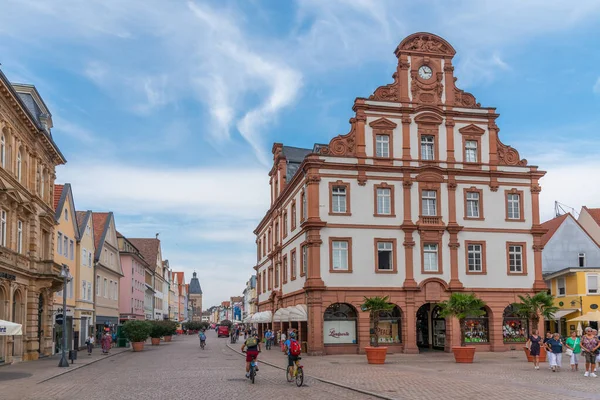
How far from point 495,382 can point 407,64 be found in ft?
89.8

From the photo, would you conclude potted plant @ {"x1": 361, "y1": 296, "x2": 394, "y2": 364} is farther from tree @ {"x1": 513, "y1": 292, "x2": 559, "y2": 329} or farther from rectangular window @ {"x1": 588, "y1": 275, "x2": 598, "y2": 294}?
rectangular window @ {"x1": 588, "y1": 275, "x2": 598, "y2": 294}

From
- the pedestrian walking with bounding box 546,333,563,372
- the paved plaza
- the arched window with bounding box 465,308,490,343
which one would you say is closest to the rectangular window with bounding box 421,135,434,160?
the arched window with bounding box 465,308,490,343

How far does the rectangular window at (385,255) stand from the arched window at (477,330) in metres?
6.28

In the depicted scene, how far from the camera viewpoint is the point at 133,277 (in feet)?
262

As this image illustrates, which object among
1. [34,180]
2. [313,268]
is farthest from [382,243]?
[34,180]

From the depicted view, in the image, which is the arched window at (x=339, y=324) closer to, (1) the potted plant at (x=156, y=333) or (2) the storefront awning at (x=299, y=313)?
(2) the storefront awning at (x=299, y=313)

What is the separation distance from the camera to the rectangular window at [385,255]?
43500 millimetres

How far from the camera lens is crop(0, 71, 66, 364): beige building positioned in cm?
3244

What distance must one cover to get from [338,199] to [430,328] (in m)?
11.5

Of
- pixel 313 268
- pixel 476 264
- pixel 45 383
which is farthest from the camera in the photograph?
pixel 476 264

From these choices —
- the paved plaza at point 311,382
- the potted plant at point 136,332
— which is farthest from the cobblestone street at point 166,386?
the potted plant at point 136,332

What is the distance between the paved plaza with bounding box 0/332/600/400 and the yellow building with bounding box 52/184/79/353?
38.8 feet

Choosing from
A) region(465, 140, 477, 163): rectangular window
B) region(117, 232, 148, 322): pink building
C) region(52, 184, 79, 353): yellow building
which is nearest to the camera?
region(52, 184, 79, 353): yellow building

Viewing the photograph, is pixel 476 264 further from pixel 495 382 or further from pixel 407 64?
pixel 495 382
